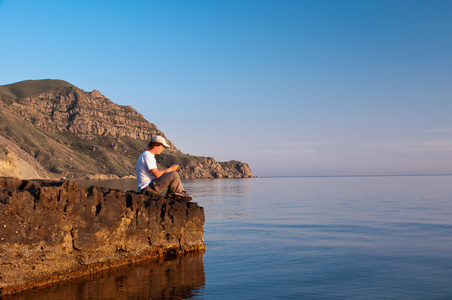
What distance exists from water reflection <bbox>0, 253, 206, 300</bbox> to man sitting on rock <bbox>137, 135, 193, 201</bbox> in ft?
8.18

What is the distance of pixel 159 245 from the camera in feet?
37.5

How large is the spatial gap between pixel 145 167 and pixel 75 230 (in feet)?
10.5

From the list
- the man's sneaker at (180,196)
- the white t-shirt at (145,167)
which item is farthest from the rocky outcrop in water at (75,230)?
the white t-shirt at (145,167)

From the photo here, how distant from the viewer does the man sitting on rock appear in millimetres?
11398

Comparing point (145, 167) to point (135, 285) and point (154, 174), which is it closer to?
point (154, 174)

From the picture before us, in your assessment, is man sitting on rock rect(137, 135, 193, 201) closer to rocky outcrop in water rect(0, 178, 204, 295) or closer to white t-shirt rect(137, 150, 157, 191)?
white t-shirt rect(137, 150, 157, 191)

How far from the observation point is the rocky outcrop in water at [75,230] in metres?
7.86

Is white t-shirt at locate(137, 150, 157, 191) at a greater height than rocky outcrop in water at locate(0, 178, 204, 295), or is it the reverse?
white t-shirt at locate(137, 150, 157, 191)

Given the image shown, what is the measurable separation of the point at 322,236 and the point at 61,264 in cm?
1157

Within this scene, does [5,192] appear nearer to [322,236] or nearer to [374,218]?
[322,236]

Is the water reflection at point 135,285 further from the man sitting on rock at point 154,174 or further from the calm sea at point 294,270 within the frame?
the man sitting on rock at point 154,174

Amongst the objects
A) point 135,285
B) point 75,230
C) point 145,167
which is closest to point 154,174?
point 145,167

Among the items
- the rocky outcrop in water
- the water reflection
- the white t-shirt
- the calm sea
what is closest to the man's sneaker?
the rocky outcrop in water

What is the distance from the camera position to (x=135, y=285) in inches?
344
